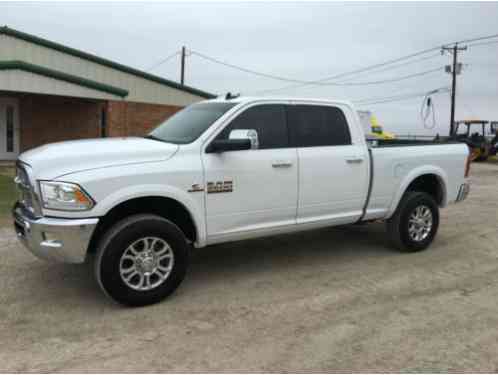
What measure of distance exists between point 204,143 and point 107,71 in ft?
44.1

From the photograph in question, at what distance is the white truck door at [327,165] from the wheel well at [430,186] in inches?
48.5

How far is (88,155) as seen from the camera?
4.18 meters

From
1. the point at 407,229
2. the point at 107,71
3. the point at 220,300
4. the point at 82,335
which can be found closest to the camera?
the point at 82,335

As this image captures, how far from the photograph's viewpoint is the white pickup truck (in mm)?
4043

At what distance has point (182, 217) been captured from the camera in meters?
4.77

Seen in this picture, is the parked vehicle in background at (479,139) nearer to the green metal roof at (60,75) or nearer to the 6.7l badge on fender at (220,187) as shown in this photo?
the green metal roof at (60,75)

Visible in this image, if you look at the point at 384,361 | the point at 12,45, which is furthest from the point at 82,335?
the point at 12,45

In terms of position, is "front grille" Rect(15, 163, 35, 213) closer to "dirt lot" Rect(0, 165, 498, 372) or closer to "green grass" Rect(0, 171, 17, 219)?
"dirt lot" Rect(0, 165, 498, 372)

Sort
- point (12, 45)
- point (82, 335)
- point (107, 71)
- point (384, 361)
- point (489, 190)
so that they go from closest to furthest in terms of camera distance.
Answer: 1. point (384, 361)
2. point (82, 335)
3. point (489, 190)
4. point (12, 45)
5. point (107, 71)

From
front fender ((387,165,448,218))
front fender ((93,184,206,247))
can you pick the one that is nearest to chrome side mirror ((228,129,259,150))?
front fender ((93,184,206,247))

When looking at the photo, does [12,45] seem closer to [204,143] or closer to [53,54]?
[53,54]

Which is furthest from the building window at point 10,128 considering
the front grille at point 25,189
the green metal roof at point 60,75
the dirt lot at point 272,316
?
the front grille at point 25,189

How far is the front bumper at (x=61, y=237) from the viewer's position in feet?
12.9

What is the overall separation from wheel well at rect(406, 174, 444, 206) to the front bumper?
446cm
